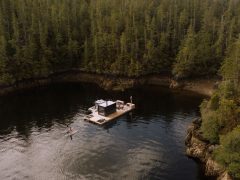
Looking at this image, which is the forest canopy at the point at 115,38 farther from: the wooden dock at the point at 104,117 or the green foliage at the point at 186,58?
the wooden dock at the point at 104,117

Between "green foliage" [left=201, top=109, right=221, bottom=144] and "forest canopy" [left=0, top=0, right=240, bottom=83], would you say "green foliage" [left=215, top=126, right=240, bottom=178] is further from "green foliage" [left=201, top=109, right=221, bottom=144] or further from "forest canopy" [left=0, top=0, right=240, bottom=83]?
"forest canopy" [left=0, top=0, right=240, bottom=83]

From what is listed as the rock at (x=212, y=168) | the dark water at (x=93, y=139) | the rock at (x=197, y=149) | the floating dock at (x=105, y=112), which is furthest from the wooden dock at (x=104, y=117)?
the rock at (x=212, y=168)

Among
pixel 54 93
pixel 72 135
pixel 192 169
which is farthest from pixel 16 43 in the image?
pixel 192 169

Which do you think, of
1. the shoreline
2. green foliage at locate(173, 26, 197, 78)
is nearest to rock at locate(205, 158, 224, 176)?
the shoreline

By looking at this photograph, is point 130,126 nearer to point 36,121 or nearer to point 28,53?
point 36,121

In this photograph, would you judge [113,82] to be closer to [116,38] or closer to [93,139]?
[116,38]

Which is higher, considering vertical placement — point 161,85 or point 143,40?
point 143,40

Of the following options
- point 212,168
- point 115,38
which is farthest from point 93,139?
point 115,38
